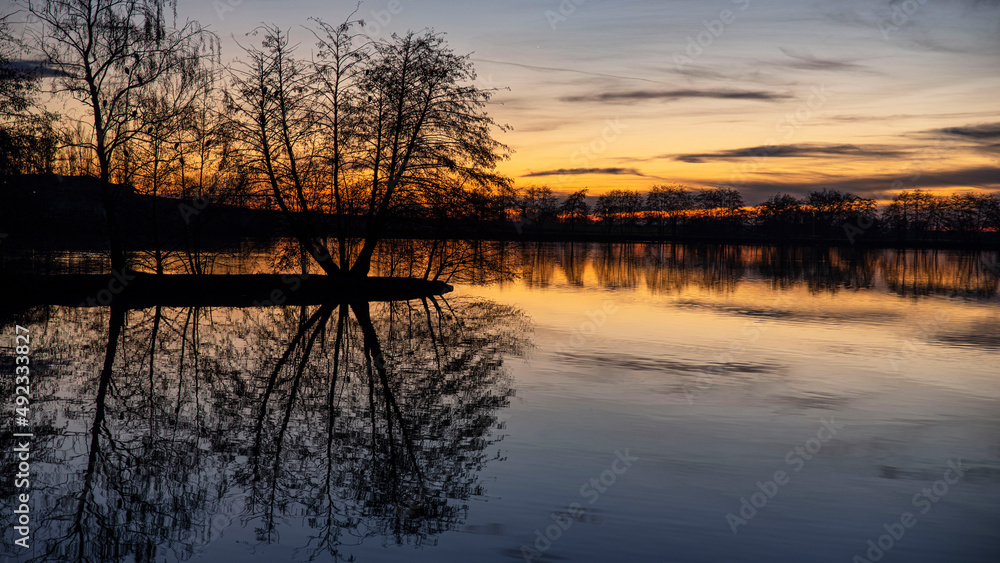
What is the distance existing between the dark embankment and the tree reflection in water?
6.70 metres

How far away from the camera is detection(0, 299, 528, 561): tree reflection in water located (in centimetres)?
752

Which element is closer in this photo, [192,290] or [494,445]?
[494,445]

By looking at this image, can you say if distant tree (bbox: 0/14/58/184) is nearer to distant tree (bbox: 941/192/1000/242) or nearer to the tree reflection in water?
the tree reflection in water

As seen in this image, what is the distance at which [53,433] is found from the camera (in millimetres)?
10273

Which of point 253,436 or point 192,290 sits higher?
point 192,290

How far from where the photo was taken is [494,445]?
10273 millimetres

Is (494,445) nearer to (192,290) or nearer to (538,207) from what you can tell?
(192,290)

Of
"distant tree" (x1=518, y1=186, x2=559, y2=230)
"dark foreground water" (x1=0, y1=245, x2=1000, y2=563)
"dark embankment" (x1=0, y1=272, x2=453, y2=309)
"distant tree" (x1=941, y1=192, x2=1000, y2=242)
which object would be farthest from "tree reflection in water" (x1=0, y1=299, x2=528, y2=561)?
"distant tree" (x1=941, y1=192, x2=1000, y2=242)

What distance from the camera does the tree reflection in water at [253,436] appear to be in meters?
7.52

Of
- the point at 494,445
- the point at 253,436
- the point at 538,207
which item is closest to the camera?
the point at 494,445

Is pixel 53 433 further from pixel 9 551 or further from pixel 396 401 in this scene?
pixel 396 401

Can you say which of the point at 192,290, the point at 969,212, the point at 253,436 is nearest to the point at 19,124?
the point at 192,290

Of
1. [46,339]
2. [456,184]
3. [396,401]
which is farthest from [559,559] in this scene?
[456,184]

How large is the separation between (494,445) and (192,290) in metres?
21.2
